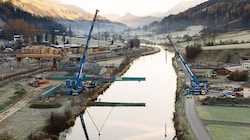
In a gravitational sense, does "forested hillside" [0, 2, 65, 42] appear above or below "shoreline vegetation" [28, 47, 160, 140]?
above

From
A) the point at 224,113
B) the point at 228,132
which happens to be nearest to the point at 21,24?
the point at 224,113

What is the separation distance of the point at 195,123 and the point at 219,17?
38535mm

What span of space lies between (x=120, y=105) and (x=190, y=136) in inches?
129

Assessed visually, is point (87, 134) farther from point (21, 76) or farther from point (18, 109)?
point (21, 76)

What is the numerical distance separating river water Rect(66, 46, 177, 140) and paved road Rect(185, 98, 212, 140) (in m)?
0.40

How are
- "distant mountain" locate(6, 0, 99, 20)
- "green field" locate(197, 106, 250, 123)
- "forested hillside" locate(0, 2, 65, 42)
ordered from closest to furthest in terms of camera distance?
1. "green field" locate(197, 106, 250, 123)
2. "forested hillside" locate(0, 2, 65, 42)
3. "distant mountain" locate(6, 0, 99, 20)

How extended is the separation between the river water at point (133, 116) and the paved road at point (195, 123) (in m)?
0.40

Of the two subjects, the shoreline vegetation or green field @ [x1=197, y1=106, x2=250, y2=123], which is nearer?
the shoreline vegetation

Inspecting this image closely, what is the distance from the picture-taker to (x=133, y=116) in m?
7.75

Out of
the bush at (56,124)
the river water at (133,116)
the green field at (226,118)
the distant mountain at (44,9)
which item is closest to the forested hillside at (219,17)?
the distant mountain at (44,9)

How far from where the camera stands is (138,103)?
8945mm

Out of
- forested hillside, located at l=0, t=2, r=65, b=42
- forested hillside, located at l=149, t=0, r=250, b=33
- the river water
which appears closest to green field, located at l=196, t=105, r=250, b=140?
the river water

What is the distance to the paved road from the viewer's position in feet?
18.8

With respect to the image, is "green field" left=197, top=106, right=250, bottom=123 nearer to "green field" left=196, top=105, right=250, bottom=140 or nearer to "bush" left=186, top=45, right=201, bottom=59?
"green field" left=196, top=105, right=250, bottom=140
